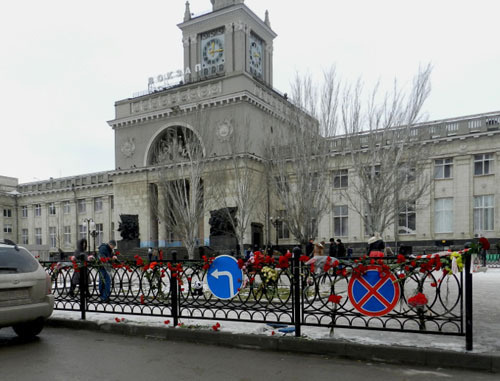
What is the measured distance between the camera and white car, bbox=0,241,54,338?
632 centimetres

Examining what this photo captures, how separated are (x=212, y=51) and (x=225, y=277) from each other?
4177cm

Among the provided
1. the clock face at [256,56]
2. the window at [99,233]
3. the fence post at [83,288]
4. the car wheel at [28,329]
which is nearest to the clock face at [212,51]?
the clock face at [256,56]

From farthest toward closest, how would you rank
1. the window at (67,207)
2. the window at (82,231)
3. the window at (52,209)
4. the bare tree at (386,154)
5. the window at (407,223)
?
the window at (52,209) → the window at (67,207) → the window at (82,231) → the window at (407,223) → the bare tree at (386,154)

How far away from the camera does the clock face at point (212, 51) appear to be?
44.3m

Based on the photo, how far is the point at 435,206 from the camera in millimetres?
34781

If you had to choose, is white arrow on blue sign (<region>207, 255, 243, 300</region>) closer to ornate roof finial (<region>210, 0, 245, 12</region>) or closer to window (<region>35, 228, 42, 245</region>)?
ornate roof finial (<region>210, 0, 245, 12</region>)

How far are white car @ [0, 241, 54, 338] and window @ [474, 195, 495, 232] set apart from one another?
34335 millimetres

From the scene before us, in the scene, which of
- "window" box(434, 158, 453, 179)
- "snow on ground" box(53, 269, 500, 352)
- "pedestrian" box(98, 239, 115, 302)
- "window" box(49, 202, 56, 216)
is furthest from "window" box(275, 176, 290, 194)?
"window" box(49, 202, 56, 216)

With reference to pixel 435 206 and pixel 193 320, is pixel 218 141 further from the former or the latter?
pixel 193 320

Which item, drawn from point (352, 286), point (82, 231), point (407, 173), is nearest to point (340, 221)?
point (407, 173)

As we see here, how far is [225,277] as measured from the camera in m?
7.09

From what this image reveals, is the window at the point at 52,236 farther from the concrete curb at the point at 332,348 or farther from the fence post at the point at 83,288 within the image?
the concrete curb at the point at 332,348

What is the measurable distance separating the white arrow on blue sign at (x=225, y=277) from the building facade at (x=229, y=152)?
20097mm

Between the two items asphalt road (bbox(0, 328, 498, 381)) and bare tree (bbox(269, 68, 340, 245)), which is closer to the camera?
asphalt road (bbox(0, 328, 498, 381))
